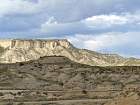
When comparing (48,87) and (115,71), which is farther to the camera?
(115,71)

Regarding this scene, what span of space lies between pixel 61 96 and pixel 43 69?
1675 inches

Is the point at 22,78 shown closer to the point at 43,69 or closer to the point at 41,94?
the point at 43,69

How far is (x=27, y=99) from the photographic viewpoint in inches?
3241

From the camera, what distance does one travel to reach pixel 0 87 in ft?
355

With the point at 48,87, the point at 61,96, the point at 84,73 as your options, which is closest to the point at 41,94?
the point at 61,96

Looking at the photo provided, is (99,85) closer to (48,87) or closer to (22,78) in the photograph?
(48,87)

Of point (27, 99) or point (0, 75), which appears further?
point (0, 75)

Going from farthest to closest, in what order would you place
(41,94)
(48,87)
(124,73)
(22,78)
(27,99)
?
(124,73) → (22,78) → (48,87) → (41,94) → (27,99)

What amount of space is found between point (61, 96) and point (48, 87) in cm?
2236

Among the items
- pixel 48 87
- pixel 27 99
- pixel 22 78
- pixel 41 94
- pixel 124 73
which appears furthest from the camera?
pixel 124 73

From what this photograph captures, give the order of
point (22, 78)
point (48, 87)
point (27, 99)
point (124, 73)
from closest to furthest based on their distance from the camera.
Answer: point (27, 99) < point (48, 87) < point (22, 78) < point (124, 73)

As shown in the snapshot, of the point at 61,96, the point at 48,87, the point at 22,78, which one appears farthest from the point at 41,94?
the point at 22,78

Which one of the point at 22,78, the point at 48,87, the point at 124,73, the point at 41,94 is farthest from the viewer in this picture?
the point at 124,73

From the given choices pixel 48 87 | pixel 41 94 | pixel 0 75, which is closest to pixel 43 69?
pixel 0 75
